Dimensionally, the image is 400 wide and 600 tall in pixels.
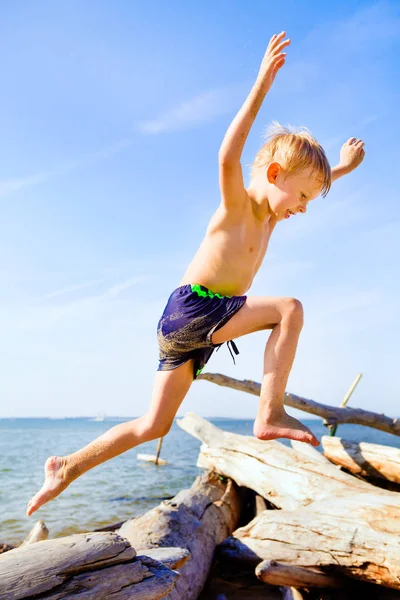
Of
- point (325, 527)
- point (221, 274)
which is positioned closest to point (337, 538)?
point (325, 527)

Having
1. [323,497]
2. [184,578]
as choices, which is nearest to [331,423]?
[323,497]

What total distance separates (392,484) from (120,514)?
4.65 meters

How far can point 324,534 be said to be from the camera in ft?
14.2

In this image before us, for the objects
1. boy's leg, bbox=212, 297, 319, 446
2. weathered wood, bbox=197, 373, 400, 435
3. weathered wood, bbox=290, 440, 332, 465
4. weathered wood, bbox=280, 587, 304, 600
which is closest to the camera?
boy's leg, bbox=212, 297, 319, 446

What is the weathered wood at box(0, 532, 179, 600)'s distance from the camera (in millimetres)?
2405

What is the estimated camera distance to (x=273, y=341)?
331 cm

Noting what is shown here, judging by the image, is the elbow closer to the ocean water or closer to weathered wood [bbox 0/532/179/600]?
weathered wood [bbox 0/532/179/600]

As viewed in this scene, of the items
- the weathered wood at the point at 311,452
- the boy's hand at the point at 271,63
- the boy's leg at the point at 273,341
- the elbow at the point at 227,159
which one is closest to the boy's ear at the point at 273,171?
the elbow at the point at 227,159

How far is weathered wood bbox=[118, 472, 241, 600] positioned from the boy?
83 centimetres

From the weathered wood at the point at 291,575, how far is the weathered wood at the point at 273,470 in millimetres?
1222

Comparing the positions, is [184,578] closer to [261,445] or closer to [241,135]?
[261,445]

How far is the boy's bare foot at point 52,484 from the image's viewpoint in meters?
3.40

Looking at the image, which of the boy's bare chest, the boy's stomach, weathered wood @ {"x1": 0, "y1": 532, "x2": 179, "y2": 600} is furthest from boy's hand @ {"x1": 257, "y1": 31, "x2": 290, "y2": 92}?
weathered wood @ {"x1": 0, "y1": 532, "x2": 179, "y2": 600}

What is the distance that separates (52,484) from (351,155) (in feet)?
11.4
